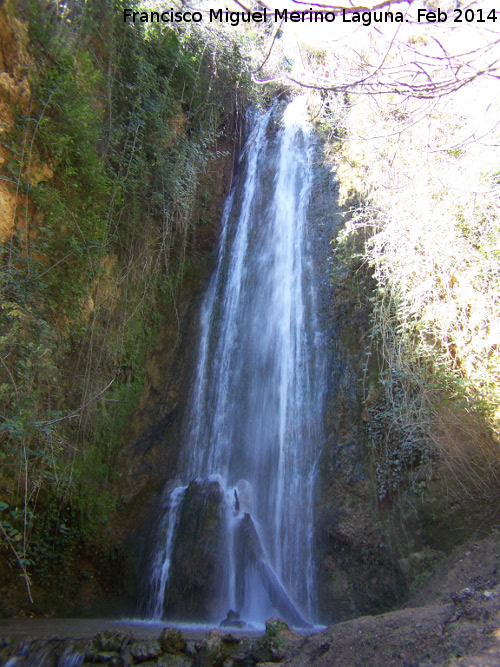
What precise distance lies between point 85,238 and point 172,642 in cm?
500

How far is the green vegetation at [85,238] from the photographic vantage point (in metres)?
5.16

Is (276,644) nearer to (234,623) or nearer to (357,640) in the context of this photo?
(357,640)

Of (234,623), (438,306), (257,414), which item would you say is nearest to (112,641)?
(234,623)

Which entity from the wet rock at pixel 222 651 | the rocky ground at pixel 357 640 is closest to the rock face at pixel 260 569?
the rocky ground at pixel 357 640

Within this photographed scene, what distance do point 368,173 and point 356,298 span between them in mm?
2281

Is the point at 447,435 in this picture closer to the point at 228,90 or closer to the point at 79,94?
the point at 79,94

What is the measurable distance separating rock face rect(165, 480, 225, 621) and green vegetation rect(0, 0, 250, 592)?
1.35 meters

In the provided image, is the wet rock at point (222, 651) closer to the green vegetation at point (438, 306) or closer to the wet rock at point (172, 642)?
the wet rock at point (172, 642)

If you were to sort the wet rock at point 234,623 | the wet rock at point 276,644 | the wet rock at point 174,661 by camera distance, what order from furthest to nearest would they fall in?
the wet rock at point 234,623 < the wet rock at point 174,661 < the wet rock at point 276,644

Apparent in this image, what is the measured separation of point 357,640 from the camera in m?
3.25

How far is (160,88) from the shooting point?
26.3 feet

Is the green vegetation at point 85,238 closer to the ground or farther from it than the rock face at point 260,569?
farther from it

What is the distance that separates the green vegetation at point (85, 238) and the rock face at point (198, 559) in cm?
135

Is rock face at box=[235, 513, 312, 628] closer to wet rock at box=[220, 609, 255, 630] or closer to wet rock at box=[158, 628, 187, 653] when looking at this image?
wet rock at box=[220, 609, 255, 630]
